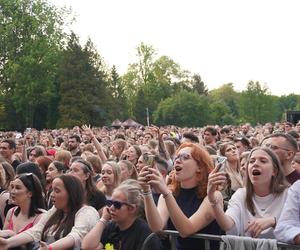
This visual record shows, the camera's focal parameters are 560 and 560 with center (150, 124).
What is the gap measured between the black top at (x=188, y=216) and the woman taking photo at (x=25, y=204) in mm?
2056

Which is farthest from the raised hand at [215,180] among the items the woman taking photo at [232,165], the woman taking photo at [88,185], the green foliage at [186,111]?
the green foliage at [186,111]

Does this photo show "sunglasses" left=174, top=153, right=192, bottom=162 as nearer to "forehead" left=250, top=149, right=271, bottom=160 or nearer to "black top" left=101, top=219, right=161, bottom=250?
"forehead" left=250, top=149, right=271, bottom=160

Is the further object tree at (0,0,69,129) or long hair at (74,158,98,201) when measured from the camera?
tree at (0,0,69,129)

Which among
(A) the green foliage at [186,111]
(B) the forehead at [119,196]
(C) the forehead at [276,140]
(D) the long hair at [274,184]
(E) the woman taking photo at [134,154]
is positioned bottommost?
(B) the forehead at [119,196]

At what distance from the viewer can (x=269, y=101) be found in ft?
257

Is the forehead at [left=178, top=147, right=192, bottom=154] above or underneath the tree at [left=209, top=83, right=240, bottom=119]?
underneath

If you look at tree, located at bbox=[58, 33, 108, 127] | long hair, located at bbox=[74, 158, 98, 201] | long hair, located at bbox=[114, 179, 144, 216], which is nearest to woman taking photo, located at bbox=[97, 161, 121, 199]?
long hair, located at bbox=[74, 158, 98, 201]

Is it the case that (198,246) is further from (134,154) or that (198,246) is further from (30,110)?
(30,110)

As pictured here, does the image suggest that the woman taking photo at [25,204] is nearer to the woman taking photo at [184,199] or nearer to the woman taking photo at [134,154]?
the woman taking photo at [184,199]

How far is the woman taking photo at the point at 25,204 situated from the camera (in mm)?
6473

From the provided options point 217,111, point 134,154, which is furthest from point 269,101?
point 134,154

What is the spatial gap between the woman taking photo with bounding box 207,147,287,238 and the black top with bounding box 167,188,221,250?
19cm

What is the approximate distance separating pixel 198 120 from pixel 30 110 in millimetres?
24262

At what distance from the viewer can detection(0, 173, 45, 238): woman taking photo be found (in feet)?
21.2
